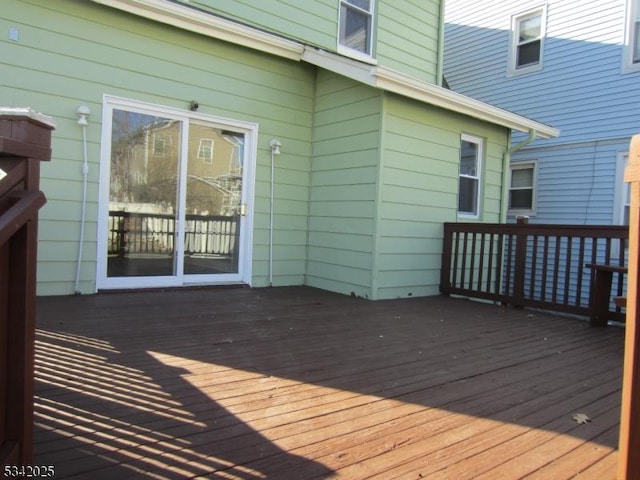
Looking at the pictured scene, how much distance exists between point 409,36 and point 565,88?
352 centimetres

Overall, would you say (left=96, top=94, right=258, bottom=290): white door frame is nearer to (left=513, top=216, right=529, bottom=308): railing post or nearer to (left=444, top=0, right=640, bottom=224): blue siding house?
(left=513, top=216, right=529, bottom=308): railing post

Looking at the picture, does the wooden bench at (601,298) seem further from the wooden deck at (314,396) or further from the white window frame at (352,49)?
the white window frame at (352,49)

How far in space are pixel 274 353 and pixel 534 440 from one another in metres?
1.63

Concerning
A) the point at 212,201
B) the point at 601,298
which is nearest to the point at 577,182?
the point at 601,298

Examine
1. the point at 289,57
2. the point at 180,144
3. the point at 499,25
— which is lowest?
the point at 180,144

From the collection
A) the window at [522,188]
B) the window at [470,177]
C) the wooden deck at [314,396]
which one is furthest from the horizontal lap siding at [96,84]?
the window at [522,188]

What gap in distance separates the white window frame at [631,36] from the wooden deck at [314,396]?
568 cm

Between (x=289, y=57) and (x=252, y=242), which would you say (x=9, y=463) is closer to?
(x=252, y=242)

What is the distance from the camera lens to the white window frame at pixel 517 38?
8867 mm

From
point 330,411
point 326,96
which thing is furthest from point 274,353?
point 326,96

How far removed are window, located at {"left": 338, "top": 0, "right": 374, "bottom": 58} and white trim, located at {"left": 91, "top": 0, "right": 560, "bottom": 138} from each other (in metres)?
1.19

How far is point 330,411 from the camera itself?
7.16ft

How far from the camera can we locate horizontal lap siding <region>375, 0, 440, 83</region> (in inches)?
268

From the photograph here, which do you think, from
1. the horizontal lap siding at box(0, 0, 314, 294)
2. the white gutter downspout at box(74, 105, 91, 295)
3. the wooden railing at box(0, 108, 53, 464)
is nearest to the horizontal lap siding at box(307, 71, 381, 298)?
the horizontal lap siding at box(0, 0, 314, 294)
